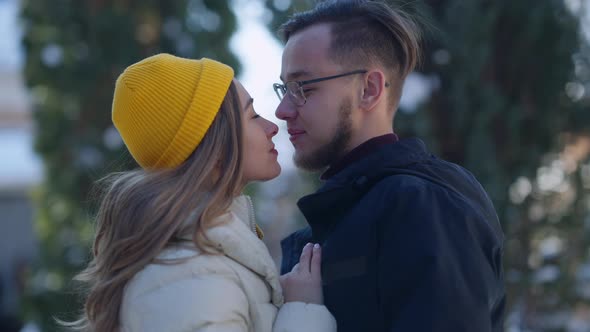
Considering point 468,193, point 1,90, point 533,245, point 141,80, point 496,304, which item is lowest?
point 1,90

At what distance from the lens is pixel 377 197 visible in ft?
5.85

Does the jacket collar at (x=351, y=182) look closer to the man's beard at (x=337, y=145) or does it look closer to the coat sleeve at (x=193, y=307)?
the man's beard at (x=337, y=145)

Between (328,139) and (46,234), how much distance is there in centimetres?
391

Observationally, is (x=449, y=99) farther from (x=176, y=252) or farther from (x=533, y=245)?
(x=176, y=252)

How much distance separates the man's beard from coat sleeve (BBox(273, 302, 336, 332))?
487 mm

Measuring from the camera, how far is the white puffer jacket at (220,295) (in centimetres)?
165

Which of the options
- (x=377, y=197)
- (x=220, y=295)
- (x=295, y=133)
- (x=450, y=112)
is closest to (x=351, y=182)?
(x=377, y=197)

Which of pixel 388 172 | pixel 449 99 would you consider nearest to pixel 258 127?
pixel 388 172

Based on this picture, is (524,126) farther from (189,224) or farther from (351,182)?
(189,224)

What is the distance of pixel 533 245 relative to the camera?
4.88 meters

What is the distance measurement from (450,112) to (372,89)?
274cm

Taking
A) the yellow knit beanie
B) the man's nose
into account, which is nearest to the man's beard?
the man's nose

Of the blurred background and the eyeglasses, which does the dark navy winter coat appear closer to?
the eyeglasses

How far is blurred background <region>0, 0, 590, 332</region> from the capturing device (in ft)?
15.1
